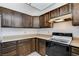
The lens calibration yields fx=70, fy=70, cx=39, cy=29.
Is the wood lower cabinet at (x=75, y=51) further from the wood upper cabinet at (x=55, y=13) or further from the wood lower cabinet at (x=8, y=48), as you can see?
the wood lower cabinet at (x=8, y=48)

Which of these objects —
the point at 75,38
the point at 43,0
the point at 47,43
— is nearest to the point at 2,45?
the point at 47,43

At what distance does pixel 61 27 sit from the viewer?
5.06ft

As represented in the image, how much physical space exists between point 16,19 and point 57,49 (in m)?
1.07

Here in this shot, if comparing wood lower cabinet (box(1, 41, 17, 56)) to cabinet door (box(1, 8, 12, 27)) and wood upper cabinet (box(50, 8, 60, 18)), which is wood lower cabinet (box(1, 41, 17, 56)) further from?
wood upper cabinet (box(50, 8, 60, 18))

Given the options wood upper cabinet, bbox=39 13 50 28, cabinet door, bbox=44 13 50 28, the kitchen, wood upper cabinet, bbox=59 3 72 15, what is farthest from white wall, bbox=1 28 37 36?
wood upper cabinet, bbox=59 3 72 15

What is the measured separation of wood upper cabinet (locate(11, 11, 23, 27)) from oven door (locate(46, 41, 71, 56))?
79cm

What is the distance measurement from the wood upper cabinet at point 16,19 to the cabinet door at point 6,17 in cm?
8

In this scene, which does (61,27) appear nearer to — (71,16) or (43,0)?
(71,16)

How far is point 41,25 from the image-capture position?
6.39ft

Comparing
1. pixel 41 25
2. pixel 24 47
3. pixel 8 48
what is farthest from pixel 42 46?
pixel 8 48

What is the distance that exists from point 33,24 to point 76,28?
44.5 inches

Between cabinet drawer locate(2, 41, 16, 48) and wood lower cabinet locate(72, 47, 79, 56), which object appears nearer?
wood lower cabinet locate(72, 47, 79, 56)

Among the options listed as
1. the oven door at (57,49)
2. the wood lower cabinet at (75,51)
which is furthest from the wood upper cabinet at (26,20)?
the wood lower cabinet at (75,51)

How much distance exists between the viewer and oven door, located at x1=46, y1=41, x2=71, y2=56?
103 centimetres
